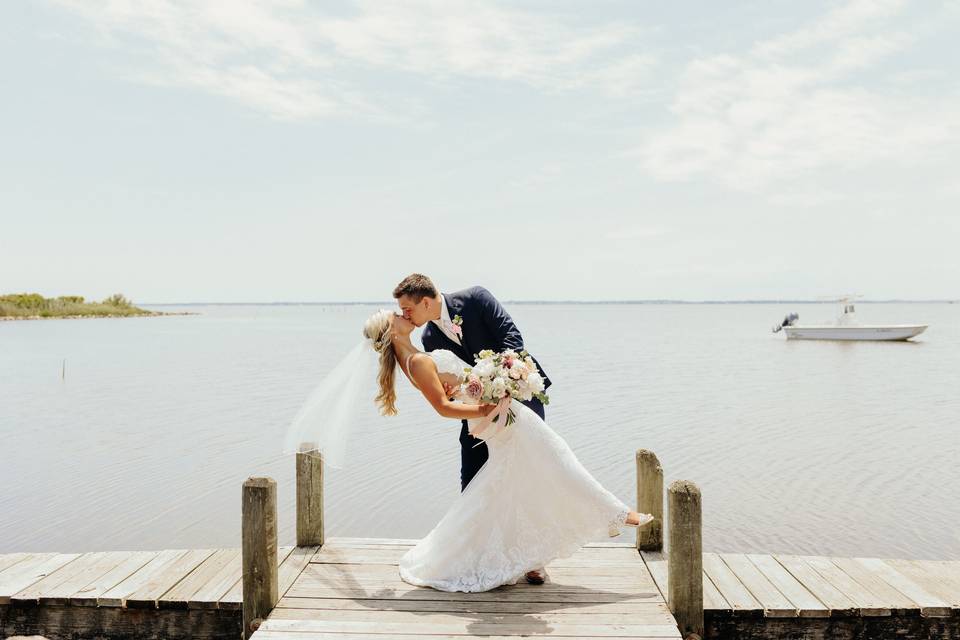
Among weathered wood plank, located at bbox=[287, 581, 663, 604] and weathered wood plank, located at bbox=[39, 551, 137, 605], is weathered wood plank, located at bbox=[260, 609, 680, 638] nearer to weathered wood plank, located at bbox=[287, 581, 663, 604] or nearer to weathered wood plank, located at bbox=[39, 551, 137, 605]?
weathered wood plank, located at bbox=[287, 581, 663, 604]

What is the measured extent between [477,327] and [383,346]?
735 millimetres

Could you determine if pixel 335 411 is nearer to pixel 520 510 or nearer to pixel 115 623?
pixel 520 510

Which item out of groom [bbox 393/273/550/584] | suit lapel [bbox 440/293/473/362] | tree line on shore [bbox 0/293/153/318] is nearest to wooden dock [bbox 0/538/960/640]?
groom [bbox 393/273/550/584]

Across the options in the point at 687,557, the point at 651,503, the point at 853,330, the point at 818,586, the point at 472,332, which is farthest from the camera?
the point at 853,330

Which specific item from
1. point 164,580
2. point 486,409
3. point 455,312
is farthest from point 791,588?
point 164,580

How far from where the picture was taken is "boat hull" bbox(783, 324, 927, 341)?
147 feet

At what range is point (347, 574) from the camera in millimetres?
5348

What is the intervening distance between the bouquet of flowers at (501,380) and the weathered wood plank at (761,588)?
2030 millimetres

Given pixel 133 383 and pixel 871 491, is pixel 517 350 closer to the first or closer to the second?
pixel 871 491

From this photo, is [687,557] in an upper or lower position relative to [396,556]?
upper

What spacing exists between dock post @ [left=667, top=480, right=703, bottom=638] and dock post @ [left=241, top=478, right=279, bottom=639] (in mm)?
2547

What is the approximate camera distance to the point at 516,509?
516cm

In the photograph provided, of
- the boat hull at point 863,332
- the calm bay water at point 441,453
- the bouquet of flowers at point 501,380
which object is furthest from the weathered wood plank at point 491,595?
the boat hull at point 863,332

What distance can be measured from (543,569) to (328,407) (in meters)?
1.97
